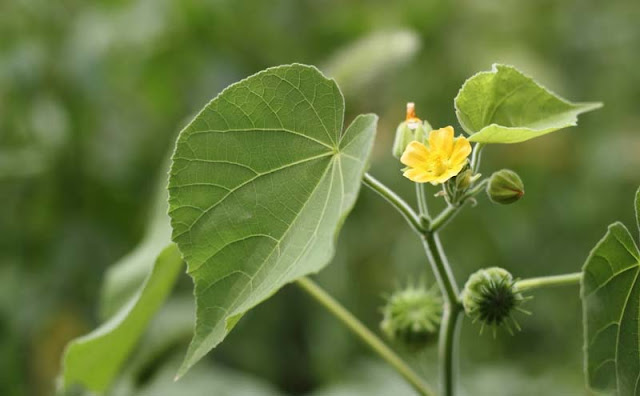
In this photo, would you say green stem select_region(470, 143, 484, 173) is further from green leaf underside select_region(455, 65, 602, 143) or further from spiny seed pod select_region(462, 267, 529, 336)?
spiny seed pod select_region(462, 267, 529, 336)

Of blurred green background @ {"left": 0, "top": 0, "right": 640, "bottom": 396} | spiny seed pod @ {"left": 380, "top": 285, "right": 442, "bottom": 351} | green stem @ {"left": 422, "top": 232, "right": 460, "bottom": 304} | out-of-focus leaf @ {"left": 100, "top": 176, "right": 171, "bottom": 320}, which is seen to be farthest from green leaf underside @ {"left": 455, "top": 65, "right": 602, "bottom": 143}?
blurred green background @ {"left": 0, "top": 0, "right": 640, "bottom": 396}

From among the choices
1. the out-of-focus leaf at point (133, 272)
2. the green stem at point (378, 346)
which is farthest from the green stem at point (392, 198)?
the out-of-focus leaf at point (133, 272)

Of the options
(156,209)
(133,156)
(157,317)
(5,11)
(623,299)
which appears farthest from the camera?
(5,11)

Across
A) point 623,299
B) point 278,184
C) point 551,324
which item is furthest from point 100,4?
point 623,299

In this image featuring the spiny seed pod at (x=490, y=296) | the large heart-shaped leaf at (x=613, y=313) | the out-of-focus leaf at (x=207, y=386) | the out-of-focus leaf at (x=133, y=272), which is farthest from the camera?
the out-of-focus leaf at (x=207, y=386)

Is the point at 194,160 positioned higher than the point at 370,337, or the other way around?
the point at 194,160

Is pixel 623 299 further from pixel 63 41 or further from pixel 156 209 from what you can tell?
pixel 63 41

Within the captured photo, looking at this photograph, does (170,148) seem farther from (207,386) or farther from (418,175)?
(418,175)

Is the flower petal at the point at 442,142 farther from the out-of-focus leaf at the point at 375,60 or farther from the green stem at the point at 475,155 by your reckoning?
the out-of-focus leaf at the point at 375,60
